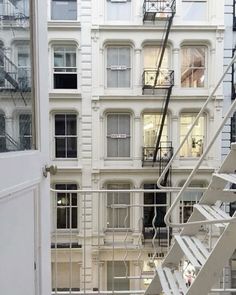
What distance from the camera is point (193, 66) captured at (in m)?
4.37

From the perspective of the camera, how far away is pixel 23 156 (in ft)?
2.75

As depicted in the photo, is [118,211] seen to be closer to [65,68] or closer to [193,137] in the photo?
[193,137]

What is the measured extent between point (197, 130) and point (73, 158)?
1.52 meters

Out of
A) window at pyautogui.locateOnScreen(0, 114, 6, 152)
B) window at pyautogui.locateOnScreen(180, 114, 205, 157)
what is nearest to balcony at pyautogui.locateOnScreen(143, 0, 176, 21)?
window at pyautogui.locateOnScreen(180, 114, 205, 157)

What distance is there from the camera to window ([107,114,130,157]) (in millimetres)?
4340

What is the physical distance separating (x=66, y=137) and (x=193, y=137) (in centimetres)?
151

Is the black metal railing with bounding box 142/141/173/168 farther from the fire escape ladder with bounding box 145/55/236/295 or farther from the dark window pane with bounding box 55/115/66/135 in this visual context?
the fire escape ladder with bounding box 145/55/236/295

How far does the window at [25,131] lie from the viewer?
0.89 meters

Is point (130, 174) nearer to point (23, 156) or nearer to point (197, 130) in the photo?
point (197, 130)

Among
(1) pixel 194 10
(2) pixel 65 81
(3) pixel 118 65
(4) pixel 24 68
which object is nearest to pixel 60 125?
(2) pixel 65 81

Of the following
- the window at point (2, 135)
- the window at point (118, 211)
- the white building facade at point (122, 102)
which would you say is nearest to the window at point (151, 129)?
the white building facade at point (122, 102)

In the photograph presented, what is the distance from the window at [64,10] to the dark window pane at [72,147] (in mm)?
1389

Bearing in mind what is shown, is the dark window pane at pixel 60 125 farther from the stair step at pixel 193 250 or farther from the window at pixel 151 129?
the stair step at pixel 193 250

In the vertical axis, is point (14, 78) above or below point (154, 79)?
below
